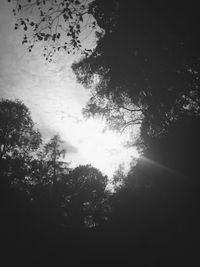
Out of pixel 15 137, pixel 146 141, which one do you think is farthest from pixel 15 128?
pixel 146 141

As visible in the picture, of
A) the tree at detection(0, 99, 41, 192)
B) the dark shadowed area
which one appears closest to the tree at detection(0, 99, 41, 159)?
the tree at detection(0, 99, 41, 192)

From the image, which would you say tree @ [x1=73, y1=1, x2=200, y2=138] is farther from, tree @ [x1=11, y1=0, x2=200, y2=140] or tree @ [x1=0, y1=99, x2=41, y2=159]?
tree @ [x1=0, y1=99, x2=41, y2=159]

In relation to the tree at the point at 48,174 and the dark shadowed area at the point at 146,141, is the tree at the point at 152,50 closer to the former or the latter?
the dark shadowed area at the point at 146,141

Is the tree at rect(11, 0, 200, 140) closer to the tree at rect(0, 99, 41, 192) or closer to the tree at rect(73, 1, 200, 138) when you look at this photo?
the tree at rect(73, 1, 200, 138)

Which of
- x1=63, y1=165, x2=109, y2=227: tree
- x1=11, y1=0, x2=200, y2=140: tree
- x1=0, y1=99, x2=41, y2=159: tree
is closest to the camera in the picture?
x1=11, y1=0, x2=200, y2=140: tree

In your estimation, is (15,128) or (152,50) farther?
(15,128)

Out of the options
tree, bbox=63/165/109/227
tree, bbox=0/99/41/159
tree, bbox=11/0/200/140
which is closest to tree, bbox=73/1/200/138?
tree, bbox=11/0/200/140

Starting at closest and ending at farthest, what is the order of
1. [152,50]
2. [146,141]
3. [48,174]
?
[152,50] < [146,141] < [48,174]

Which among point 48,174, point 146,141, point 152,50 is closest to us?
point 152,50

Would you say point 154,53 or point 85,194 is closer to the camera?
point 154,53

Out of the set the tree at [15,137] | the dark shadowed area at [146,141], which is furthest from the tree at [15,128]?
the dark shadowed area at [146,141]

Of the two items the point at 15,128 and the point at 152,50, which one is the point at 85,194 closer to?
the point at 15,128

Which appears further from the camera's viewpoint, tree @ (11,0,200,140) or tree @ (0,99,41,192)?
tree @ (0,99,41,192)

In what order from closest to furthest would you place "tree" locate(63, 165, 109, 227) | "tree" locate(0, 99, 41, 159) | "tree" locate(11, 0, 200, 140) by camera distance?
"tree" locate(11, 0, 200, 140), "tree" locate(0, 99, 41, 159), "tree" locate(63, 165, 109, 227)
